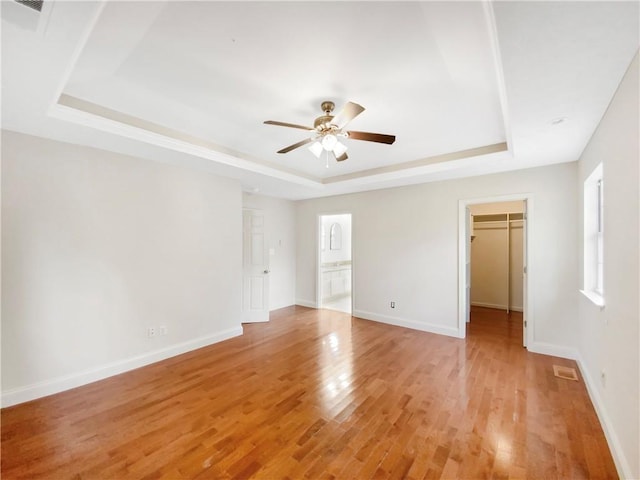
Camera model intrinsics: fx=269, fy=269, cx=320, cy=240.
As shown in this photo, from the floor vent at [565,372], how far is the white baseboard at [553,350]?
359 mm

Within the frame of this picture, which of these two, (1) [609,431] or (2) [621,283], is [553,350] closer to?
(1) [609,431]

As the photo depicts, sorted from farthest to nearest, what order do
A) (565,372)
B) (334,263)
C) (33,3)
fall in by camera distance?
(334,263) < (565,372) < (33,3)

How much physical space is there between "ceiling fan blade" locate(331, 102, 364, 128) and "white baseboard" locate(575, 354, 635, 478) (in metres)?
2.71

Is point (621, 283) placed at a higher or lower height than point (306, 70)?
lower

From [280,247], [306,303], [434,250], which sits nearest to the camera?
[434,250]

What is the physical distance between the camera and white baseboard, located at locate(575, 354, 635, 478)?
162 cm

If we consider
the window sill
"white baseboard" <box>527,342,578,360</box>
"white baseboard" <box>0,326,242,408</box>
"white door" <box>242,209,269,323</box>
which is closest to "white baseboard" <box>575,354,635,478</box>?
"white baseboard" <box>527,342,578,360</box>

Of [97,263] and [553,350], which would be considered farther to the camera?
[553,350]

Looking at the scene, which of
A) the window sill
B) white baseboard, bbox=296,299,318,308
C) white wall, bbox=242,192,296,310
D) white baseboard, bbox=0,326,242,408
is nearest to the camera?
the window sill

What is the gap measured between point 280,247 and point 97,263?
352 cm

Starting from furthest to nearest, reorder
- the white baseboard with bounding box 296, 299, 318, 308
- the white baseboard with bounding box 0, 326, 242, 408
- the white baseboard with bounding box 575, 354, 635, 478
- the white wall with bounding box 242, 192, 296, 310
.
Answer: the white baseboard with bounding box 296, 299, 318, 308 < the white wall with bounding box 242, 192, 296, 310 < the white baseboard with bounding box 0, 326, 242, 408 < the white baseboard with bounding box 575, 354, 635, 478

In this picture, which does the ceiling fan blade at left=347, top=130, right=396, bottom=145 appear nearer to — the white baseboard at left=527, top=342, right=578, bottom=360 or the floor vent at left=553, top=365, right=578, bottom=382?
the floor vent at left=553, top=365, right=578, bottom=382

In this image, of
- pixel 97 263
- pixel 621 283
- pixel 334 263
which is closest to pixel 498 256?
pixel 334 263

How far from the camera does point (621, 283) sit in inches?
68.1
